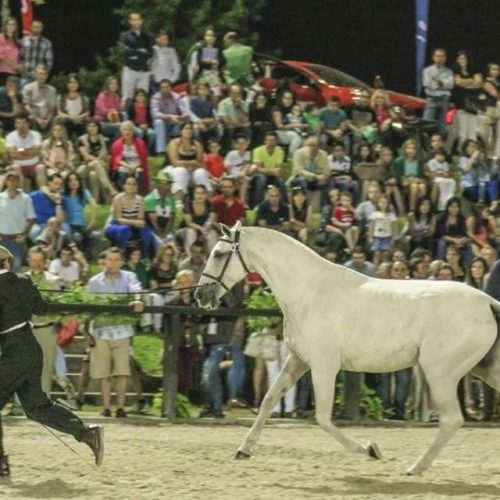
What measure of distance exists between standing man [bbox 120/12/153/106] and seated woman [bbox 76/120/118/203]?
1490mm

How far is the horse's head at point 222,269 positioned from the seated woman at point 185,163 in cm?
693

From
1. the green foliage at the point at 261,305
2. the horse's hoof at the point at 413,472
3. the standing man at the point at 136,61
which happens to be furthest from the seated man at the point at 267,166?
the horse's hoof at the point at 413,472

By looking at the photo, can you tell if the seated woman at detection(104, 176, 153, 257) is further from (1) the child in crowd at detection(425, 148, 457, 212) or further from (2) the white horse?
(2) the white horse

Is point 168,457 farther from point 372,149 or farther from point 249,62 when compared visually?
point 249,62

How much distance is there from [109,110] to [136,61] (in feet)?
2.91

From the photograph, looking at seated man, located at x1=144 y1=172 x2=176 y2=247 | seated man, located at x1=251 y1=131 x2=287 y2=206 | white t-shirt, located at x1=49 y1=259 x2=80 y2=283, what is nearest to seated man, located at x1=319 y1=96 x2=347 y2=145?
seated man, located at x1=251 y1=131 x2=287 y2=206

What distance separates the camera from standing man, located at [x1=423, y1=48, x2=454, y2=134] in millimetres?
23031

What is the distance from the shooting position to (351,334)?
12.2 metres

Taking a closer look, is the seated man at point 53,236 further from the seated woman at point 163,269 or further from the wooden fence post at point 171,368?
the wooden fence post at point 171,368

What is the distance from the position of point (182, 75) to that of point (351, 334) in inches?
548

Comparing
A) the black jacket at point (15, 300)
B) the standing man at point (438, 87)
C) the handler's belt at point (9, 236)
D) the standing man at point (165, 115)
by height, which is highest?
the standing man at point (438, 87)

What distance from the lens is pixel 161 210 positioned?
1897cm

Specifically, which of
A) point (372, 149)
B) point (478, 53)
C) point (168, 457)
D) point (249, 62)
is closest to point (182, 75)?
point (249, 62)

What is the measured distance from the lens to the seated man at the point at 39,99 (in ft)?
69.5
